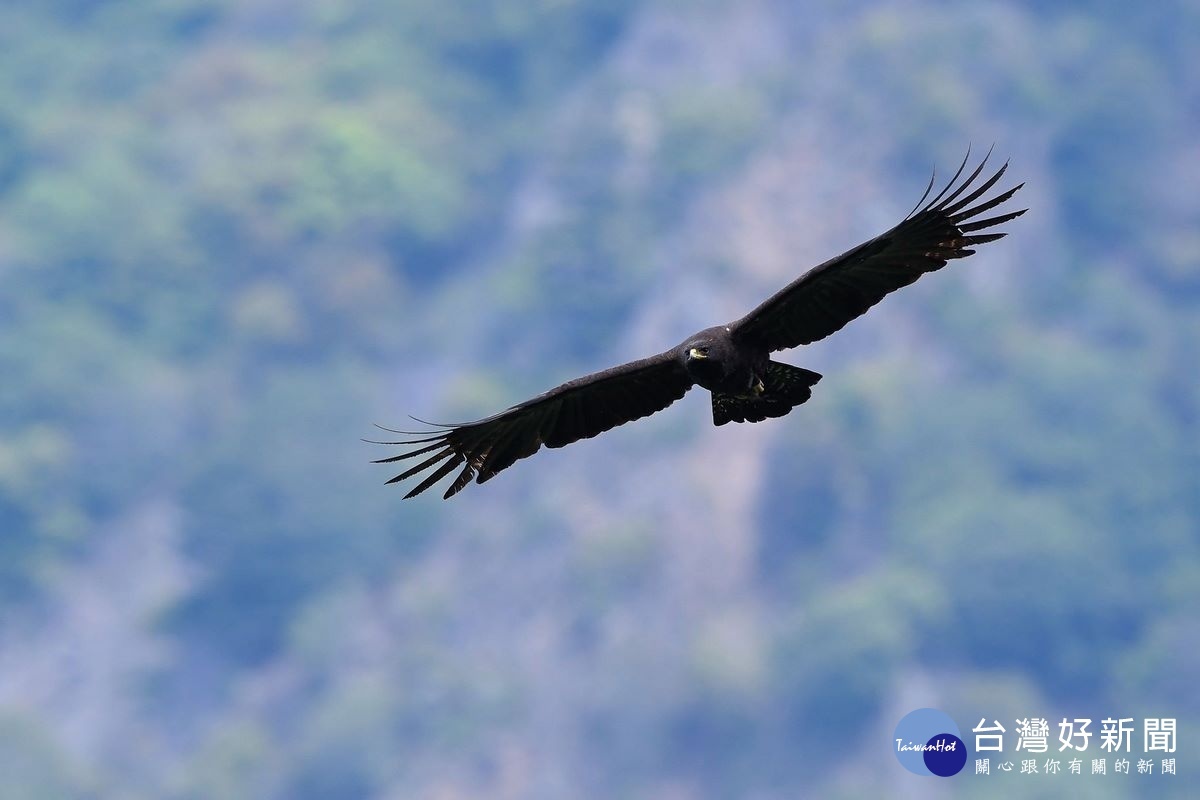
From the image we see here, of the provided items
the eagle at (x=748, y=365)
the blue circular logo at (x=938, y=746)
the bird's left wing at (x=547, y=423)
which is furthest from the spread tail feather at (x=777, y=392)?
the blue circular logo at (x=938, y=746)

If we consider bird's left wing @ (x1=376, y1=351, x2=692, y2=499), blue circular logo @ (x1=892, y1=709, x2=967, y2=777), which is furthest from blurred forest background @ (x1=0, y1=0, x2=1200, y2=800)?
bird's left wing @ (x1=376, y1=351, x2=692, y2=499)

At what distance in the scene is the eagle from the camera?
3136cm

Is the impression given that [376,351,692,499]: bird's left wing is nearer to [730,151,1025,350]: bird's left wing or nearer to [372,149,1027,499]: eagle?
[372,149,1027,499]: eagle

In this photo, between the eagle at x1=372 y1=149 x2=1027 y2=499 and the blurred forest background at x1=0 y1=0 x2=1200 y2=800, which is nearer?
the eagle at x1=372 y1=149 x2=1027 y2=499

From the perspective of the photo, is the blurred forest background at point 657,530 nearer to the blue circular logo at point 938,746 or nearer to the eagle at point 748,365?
the blue circular logo at point 938,746

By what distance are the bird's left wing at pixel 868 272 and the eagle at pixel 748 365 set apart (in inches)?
0.6

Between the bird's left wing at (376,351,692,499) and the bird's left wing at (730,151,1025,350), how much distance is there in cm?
184

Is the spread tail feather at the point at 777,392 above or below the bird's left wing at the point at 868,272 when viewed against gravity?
below

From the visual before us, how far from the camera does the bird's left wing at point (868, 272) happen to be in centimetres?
3111

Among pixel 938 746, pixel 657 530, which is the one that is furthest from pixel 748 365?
pixel 657 530

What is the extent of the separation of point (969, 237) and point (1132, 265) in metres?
168

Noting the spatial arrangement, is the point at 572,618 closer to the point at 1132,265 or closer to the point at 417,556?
the point at 417,556

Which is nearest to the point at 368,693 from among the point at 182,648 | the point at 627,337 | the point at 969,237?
the point at 182,648

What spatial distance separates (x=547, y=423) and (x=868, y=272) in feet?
19.7
